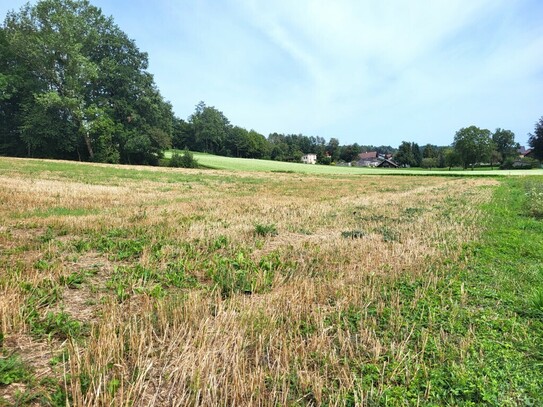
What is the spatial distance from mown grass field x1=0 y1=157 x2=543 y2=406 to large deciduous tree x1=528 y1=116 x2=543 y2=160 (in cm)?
11062

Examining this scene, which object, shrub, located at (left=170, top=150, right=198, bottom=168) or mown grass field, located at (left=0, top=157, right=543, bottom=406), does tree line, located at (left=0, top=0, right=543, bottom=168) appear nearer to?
shrub, located at (left=170, top=150, right=198, bottom=168)

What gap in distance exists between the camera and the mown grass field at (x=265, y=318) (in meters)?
2.64

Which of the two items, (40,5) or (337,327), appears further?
(40,5)

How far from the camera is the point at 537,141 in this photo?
90062 millimetres

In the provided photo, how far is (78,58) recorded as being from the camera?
48.6 m

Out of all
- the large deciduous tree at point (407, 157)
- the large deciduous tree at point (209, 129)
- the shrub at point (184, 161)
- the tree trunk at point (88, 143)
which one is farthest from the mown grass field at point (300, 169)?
the large deciduous tree at point (407, 157)

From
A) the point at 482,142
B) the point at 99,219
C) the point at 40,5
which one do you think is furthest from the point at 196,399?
the point at 482,142

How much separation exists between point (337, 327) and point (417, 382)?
3.27 feet

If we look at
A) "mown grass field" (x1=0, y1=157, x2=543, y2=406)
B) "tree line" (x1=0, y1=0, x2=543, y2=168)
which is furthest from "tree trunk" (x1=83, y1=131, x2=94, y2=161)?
"mown grass field" (x1=0, y1=157, x2=543, y2=406)

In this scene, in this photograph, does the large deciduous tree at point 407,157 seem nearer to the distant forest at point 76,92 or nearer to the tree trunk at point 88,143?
the distant forest at point 76,92

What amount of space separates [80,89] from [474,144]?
102 metres

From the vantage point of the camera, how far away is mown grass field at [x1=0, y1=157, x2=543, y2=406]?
264cm

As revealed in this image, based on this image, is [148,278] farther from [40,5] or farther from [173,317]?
[40,5]

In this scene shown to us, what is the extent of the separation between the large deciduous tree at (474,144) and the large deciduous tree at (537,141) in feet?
37.7
